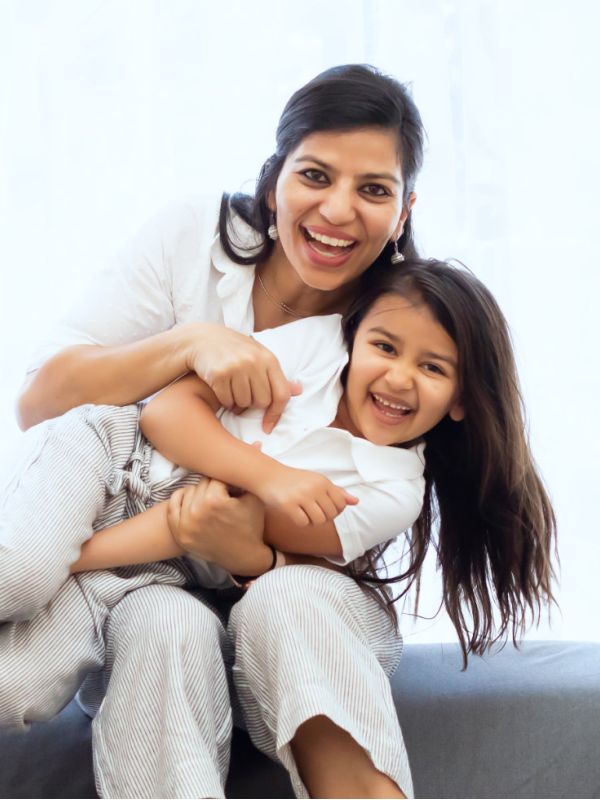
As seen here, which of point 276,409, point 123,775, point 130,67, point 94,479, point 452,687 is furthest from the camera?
point 130,67

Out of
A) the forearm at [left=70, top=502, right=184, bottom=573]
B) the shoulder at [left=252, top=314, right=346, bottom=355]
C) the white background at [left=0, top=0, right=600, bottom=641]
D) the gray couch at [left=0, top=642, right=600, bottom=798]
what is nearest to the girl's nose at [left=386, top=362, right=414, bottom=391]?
the shoulder at [left=252, top=314, right=346, bottom=355]

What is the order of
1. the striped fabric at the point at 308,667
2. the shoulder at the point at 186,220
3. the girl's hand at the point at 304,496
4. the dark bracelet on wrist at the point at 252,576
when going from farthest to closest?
the shoulder at the point at 186,220, the dark bracelet on wrist at the point at 252,576, the girl's hand at the point at 304,496, the striped fabric at the point at 308,667

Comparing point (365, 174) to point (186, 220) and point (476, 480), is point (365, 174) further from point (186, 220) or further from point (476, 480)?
point (476, 480)

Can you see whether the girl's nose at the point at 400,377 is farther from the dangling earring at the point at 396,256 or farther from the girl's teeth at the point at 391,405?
the dangling earring at the point at 396,256

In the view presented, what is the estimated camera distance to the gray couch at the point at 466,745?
56.9 inches

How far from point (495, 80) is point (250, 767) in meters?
1.53

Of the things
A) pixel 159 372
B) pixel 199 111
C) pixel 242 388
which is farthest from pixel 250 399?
pixel 199 111

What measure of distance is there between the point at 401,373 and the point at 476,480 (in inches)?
8.9

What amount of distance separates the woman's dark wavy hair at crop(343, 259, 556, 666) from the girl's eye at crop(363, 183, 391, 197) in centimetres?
11

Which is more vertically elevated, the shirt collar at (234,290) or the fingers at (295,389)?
the shirt collar at (234,290)

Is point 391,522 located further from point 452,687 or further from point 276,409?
point 452,687

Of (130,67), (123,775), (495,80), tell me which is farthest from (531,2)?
(123,775)

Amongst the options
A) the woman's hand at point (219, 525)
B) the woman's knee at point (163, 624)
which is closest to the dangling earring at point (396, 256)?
the woman's hand at point (219, 525)

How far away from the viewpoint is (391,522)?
4.67 ft
